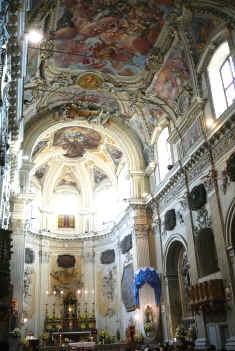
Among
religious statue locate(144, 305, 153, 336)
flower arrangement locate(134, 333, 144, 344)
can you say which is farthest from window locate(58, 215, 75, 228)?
flower arrangement locate(134, 333, 144, 344)

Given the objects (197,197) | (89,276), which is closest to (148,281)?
(197,197)

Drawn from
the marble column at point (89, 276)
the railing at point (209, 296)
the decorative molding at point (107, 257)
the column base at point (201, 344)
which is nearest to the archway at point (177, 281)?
the column base at point (201, 344)

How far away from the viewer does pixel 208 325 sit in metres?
15.4

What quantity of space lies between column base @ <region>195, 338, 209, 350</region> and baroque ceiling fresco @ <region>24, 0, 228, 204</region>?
8.87 meters

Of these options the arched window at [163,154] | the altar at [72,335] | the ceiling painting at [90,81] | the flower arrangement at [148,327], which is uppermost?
the ceiling painting at [90,81]

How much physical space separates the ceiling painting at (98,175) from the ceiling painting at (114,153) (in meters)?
2.42

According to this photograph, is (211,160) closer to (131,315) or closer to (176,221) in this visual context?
(176,221)

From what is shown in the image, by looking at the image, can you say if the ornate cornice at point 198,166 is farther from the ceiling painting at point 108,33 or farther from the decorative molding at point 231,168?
the ceiling painting at point 108,33

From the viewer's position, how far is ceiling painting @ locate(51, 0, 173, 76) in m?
16.8

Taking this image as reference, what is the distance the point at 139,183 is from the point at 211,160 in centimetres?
812

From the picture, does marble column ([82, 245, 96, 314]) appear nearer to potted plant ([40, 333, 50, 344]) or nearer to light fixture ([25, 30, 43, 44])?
potted plant ([40, 333, 50, 344])

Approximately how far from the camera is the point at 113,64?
800 inches

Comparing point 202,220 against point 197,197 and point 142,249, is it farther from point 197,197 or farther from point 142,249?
point 142,249

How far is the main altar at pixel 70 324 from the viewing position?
23922 millimetres
